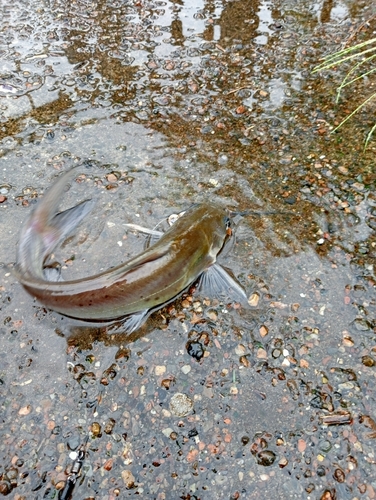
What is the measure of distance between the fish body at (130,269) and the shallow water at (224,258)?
17cm

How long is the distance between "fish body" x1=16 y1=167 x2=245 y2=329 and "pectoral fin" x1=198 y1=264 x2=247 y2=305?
0.01 metres

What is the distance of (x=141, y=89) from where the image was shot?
14.6ft

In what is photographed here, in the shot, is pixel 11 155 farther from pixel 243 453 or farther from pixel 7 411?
pixel 243 453

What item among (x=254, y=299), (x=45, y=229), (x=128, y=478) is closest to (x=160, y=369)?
(x=128, y=478)

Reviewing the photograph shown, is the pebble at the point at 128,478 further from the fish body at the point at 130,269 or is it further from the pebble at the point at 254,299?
the pebble at the point at 254,299

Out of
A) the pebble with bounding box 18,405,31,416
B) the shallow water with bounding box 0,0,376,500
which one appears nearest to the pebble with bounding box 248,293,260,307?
the shallow water with bounding box 0,0,376,500

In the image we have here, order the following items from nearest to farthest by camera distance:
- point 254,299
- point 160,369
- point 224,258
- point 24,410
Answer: point 24,410
point 160,369
point 254,299
point 224,258

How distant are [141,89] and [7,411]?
3264mm

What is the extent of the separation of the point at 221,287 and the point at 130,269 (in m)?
0.68

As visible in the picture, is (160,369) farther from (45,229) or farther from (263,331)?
(45,229)

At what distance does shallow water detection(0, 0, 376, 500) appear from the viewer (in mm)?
2412

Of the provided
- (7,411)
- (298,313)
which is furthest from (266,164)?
(7,411)

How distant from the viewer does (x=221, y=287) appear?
2984 mm

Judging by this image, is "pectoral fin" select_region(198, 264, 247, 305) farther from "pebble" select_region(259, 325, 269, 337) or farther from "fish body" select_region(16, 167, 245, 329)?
"pebble" select_region(259, 325, 269, 337)
